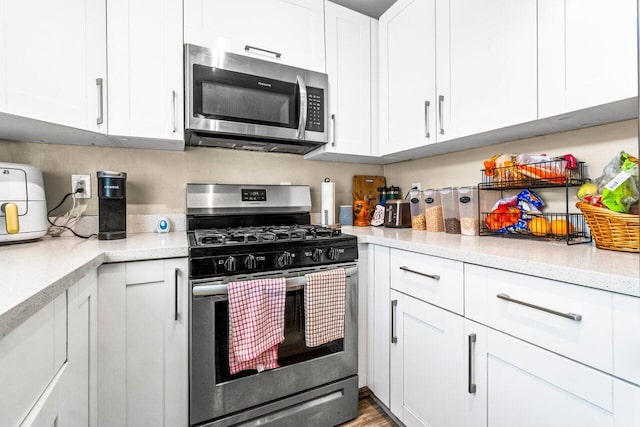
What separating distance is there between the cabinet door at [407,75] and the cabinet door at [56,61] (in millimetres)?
1527

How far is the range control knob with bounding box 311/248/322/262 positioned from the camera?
1408 mm

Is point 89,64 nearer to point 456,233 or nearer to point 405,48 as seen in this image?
point 405,48

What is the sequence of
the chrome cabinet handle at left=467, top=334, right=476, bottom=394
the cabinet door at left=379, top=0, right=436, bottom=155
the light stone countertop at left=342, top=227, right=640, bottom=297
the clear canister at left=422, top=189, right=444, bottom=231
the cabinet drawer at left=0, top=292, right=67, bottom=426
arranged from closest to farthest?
1. the cabinet drawer at left=0, top=292, right=67, bottom=426
2. the light stone countertop at left=342, top=227, right=640, bottom=297
3. the chrome cabinet handle at left=467, top=334, right=476, bottom=394
4. the cabinet door at left=379, top=0, right=436, bottom=155
5. the clear canister at left=422, top=189, right=444, bottom=231

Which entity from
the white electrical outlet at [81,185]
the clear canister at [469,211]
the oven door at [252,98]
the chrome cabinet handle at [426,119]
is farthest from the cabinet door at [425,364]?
the white electrical outlet at [81,185]

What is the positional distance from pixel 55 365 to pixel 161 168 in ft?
4.10

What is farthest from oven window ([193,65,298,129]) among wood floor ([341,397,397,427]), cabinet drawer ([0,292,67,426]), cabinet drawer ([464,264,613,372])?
wood floor ([341,397,397,427])

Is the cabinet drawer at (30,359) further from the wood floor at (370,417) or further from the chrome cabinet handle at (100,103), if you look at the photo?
the wood floor at (370,417)

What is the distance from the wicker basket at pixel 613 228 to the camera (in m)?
0.98

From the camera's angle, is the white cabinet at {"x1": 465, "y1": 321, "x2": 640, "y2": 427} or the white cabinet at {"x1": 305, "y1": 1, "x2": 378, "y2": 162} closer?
the white cabinet at {"x1": 465, "y1": 321, "x2": 640, "y2": 427}

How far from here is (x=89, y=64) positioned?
4.27 ft

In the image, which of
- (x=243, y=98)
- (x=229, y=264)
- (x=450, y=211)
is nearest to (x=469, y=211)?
(x=450, y=211)

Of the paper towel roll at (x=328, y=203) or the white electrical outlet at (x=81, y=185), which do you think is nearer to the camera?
the white electrical outlet at (x=81, y=185)

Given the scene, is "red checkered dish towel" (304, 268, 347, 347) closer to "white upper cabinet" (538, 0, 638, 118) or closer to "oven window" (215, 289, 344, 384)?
"oven window" (215, 289, 344, 384)

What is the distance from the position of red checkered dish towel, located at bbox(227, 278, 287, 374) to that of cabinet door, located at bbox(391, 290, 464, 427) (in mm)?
572
